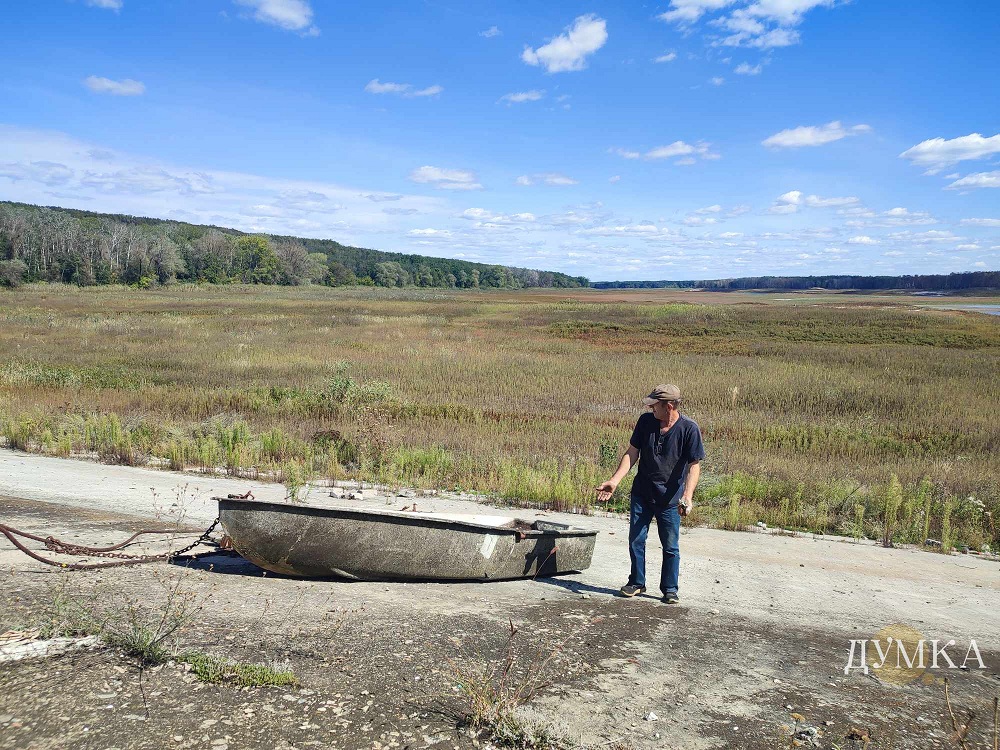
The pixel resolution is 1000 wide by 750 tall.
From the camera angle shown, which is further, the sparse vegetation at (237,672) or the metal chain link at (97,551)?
the metal chain link at (97,551)

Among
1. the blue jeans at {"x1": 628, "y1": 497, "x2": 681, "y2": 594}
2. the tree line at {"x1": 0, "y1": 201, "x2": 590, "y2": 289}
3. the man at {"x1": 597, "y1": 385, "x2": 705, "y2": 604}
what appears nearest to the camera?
the man at {"x1": 597, "y1": 385, "x2": 705, "y2": 604}

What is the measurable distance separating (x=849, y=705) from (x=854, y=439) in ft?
40.8

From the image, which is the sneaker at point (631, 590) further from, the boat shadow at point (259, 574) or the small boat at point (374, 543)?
the small boat at point (374, 543)

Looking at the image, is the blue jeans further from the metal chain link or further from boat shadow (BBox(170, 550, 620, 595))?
the metal chain link

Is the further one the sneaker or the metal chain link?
the sneaker

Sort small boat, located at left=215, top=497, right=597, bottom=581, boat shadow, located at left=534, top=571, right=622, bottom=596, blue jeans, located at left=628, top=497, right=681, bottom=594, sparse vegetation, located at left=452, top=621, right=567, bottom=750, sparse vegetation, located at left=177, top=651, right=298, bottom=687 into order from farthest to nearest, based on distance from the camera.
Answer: boat shadow, located at left=534, top=571, right=622, bottom=596
blue jeans, located at left=628, top=497, right=681, bottom=594
small boat, located at left=215, top=497, right=597, bottom=581
sparse vegetation, located at left=177, top=651, right=298, bottom=687
sparse vegetation, located at left=452, top=621, right=567, bottom=750

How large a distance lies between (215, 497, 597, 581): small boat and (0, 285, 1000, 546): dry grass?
11.3 feet

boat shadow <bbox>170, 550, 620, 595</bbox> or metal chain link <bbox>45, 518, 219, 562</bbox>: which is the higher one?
metal chain link <bbox>45, 518, 219, 562</bbox>

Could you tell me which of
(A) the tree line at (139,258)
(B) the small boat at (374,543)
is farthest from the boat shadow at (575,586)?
(A) the tree line at (139,258)

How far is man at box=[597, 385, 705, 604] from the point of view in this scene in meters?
6.06

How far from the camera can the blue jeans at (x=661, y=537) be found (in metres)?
6.18

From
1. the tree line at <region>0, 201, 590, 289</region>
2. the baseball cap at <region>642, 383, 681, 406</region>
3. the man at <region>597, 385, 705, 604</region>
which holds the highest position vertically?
the tree line at <region>0, 201, 590, 289</region>

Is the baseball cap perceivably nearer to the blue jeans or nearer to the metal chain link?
the blue jeans

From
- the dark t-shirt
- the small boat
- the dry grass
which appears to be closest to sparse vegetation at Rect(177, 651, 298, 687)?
the small boat
